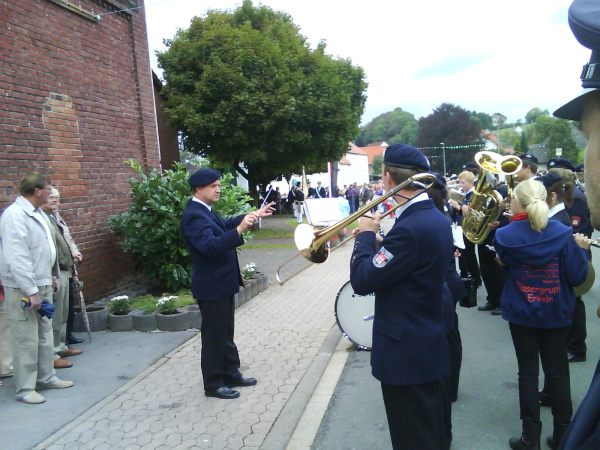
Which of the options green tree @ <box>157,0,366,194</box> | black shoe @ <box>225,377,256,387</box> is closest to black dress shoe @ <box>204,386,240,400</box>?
black shoe @ <box>225,377,256,387</box>

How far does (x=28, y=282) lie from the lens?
179 inches

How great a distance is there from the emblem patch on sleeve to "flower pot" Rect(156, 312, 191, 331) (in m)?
4.74

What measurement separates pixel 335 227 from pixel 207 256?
185cm

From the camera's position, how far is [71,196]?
23.9 ft

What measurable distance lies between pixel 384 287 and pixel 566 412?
6.50 ft

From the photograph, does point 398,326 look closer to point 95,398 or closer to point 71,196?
point 95,398

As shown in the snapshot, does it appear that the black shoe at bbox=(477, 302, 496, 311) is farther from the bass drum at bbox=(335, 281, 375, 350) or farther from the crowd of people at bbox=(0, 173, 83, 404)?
the crowd of people at bbox=(0, 173, 83, 404)

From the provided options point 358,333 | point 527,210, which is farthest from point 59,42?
point 527,210

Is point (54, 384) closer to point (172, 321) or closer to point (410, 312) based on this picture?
point (172, 321)

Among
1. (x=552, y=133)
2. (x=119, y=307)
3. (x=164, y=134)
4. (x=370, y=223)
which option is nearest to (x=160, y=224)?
(x=119, y=307)

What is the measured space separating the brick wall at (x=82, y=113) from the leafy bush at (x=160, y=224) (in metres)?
0.46

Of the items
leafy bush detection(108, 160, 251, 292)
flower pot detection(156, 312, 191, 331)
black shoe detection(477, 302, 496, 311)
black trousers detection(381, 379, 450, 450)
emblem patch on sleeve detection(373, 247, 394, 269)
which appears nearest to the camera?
emblem patch on sleeve detection(373, 247, 394, 269)

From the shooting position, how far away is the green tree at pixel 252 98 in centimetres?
1598

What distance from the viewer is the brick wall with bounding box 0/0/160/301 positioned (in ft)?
20.9
